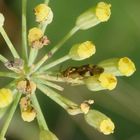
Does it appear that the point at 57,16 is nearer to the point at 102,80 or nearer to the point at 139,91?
the point at 139,91

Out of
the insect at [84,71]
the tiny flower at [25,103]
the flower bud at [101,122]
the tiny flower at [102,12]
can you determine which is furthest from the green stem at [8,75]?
the tiny flower at [102,12]

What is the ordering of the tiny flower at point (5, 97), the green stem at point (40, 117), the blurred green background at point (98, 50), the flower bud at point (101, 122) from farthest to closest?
the blurred green background at point (98, 50) < the flower bud at point (101, 122) < the green stem at point (40, 117) < the tiny flower at point (5, 97)

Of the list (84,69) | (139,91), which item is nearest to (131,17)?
(139,91)

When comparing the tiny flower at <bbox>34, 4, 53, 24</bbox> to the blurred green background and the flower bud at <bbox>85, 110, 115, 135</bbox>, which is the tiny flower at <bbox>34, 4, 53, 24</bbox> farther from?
the blurred green background

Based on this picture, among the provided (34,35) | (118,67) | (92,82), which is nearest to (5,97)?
(34,35)

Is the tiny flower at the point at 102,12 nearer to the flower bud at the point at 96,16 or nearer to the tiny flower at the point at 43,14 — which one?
the flower bud at the point at 96,16

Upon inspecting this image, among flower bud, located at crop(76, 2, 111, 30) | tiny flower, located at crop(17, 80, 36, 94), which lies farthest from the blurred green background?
tiny flower, located at crop(17, 80, 36, 94)

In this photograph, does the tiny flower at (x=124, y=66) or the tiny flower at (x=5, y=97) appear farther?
the tiny flower at (x=124, y=66)
